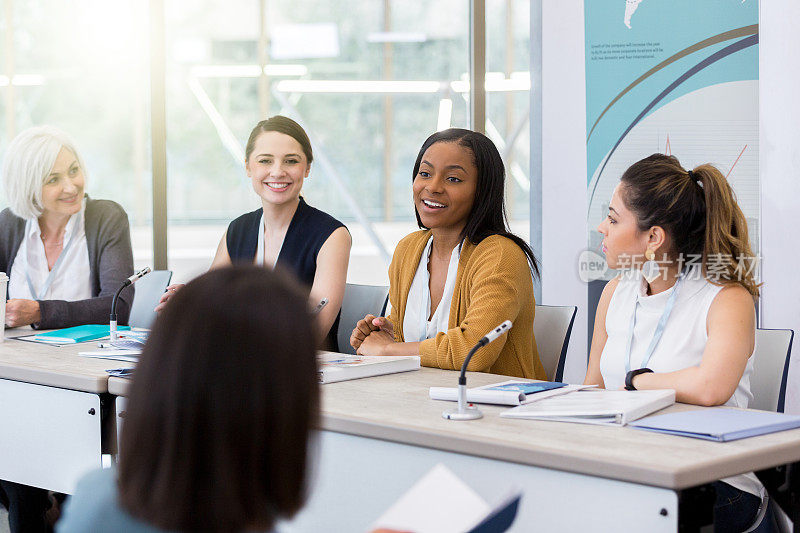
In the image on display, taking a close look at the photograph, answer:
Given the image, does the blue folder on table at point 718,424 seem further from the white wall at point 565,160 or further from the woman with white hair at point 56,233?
the woman with white hair at point 56,233

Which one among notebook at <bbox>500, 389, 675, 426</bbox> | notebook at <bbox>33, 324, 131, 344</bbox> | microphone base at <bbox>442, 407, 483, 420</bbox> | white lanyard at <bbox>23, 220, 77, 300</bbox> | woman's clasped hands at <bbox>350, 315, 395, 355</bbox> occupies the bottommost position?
microphone base at <bbox>442, 407, 483, 420</bbox>

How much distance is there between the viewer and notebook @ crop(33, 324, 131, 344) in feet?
10.1

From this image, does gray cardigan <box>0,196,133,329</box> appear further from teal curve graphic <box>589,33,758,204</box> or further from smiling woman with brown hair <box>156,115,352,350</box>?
teal curve graphic <box>589,33,758,204</box>

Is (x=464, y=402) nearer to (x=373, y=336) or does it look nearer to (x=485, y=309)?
(x=485, y=309)

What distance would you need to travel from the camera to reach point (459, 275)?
2762mm

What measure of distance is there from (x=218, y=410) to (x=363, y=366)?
1.60 meters

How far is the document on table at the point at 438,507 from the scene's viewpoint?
5.36ft

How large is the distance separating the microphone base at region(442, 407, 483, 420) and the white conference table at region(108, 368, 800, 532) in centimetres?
2

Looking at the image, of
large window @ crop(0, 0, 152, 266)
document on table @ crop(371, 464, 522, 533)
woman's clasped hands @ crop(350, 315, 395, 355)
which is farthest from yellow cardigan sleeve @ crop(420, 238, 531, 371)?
large window @ crop(0, 0, 152, 266)

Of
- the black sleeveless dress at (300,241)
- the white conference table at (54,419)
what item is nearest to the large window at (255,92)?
the black sleeveless dress at (300,241)

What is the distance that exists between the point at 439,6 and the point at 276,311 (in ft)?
14.2

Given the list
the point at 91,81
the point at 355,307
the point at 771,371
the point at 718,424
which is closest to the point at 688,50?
the point at 355,307

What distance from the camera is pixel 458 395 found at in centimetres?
192

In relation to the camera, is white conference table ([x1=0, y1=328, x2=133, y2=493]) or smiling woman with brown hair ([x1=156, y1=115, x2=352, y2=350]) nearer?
white conference table ([x1=0, y1=328, x2=133, y2=493])
